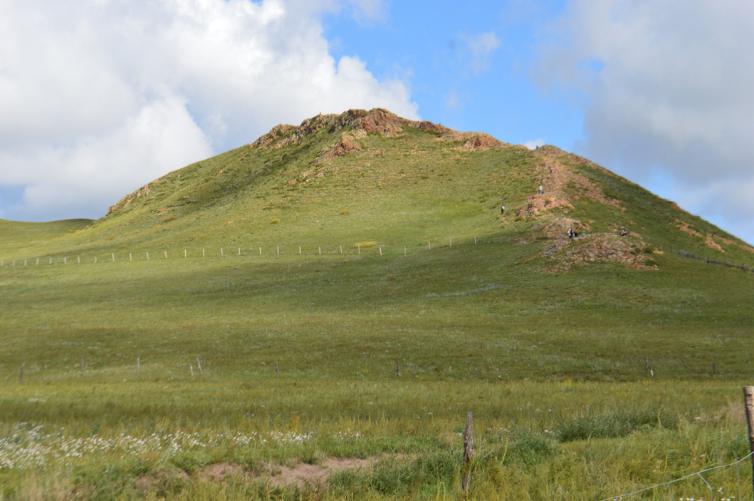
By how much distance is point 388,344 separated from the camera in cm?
4112

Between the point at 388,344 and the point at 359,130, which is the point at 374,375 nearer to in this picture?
the point at 388,344

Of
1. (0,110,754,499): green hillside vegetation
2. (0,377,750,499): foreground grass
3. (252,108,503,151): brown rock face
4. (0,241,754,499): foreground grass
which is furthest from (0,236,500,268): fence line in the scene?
(0,377,750,499): foreground grass

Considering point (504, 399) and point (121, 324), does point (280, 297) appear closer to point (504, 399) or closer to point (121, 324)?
point (121, 324)

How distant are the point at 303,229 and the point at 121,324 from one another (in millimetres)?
56682

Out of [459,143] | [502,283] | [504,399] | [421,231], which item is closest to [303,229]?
[421,231]

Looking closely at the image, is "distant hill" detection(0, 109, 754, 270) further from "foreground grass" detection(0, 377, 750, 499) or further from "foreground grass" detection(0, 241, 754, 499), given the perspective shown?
"foreground grass" detection(0, 377, 750, 499)

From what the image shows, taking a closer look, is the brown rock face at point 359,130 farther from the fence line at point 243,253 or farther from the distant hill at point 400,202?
the fence line at point 243,253

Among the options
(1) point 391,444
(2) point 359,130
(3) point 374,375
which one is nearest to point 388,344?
(3) point 374,375

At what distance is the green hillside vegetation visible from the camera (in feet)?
36.0

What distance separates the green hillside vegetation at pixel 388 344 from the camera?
10969 millimetres

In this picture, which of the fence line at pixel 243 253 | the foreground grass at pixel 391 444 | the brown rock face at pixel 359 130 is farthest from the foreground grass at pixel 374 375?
the brown rock face at pixel 359 130

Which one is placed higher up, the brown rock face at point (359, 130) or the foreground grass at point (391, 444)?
the brown rock face at point (359, 130)

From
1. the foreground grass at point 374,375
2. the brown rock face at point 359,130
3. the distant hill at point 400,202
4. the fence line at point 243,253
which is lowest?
the foreground grass at point 374,375

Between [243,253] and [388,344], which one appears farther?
[243,253]
